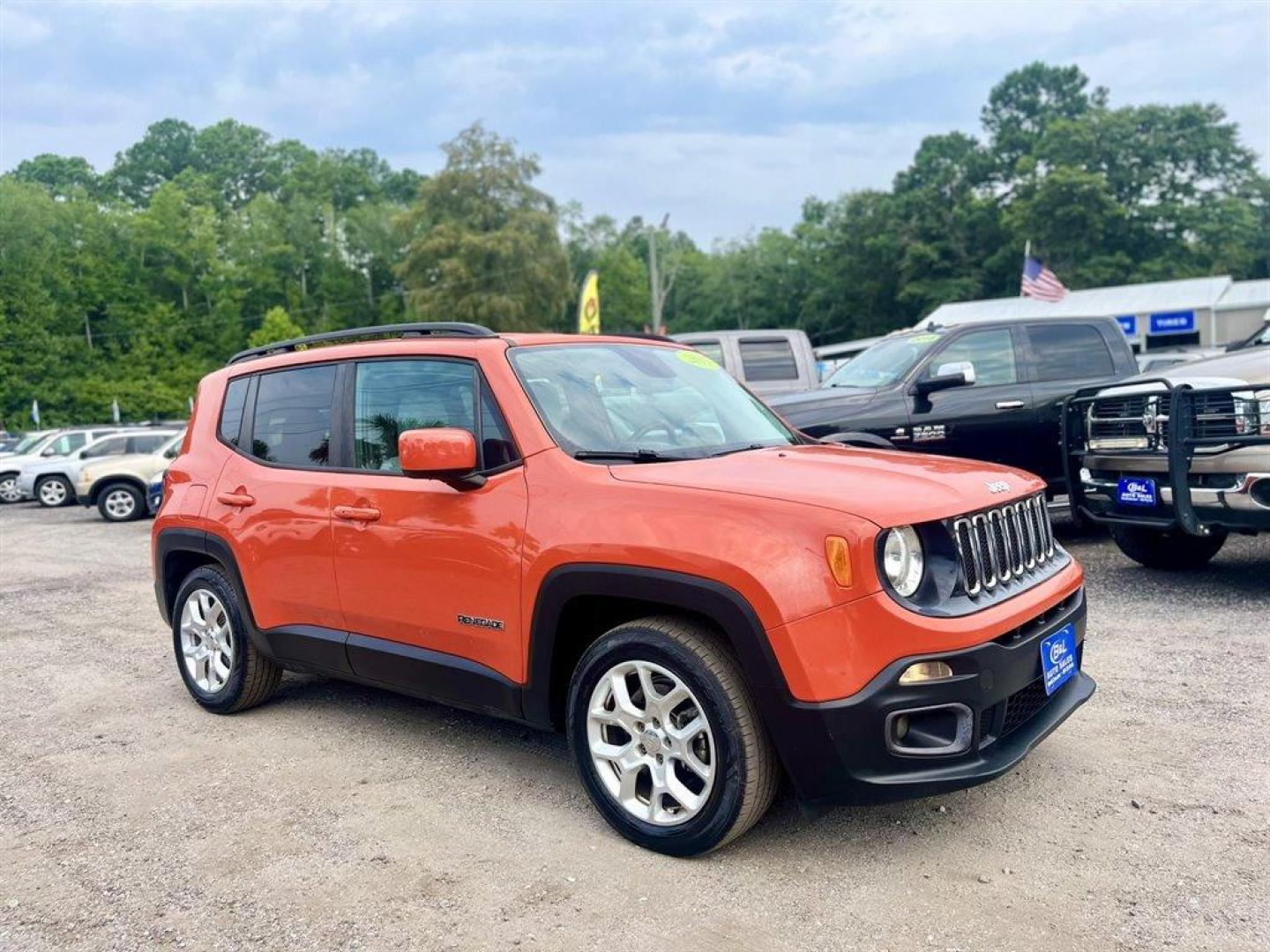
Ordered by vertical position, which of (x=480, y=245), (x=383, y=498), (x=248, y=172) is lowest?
(x=383, y=498)

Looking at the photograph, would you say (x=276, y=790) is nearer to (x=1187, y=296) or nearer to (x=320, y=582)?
(x=320, y=582)

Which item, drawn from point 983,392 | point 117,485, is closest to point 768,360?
point 983,392

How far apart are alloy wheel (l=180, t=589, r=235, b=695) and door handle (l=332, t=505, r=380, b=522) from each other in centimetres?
118

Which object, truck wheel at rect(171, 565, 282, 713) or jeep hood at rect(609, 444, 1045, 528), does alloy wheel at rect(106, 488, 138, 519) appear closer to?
truck wheel at rect(171, 565, 282, 713)

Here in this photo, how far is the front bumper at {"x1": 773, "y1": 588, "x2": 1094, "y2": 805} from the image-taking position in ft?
9.77

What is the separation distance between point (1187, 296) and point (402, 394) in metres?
44.0

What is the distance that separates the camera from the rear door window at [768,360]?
11953 millimetres

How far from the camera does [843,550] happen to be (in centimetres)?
300

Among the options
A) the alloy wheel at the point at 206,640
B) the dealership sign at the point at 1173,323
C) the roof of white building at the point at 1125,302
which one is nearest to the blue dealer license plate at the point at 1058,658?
the alloy wheel at the point at 206,640

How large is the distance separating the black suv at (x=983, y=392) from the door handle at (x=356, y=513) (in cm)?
494

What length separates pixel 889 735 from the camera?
3.00 metres

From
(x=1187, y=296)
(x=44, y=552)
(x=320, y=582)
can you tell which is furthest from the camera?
(x=1187, y=296)

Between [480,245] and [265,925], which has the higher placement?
[480,245]

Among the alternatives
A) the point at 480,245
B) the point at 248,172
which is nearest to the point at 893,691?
the point at 480,245
